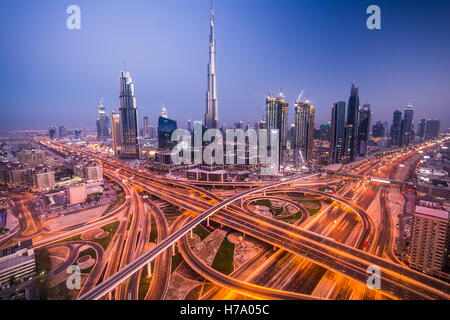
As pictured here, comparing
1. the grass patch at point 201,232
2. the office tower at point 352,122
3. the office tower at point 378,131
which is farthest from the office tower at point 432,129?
the grass patch at point 201,232

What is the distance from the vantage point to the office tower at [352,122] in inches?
1630

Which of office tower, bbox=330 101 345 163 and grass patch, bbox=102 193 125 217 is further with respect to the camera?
office tower, bbox=330 101 345 163

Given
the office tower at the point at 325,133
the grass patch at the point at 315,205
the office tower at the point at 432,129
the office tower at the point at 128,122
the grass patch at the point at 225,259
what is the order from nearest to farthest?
the grass patch at the point at 225,259
the grass patch at the point at 315,205
the office tower at the point at 128,122
the office tower at the point at 325,133
the office tower at the point at 432,129

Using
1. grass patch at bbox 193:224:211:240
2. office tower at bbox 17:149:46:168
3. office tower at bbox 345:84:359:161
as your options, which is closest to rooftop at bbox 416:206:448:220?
grass patch at bbox 193:224:211:240

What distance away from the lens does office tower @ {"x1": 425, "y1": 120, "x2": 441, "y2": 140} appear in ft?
207

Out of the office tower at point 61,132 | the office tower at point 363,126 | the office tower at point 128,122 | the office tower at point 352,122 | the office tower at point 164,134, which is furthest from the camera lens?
the office tower at point 61,132

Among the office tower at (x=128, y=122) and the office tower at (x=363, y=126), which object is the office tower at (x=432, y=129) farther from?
the office tower at (x=128, y=122)

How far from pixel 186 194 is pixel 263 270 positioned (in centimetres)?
1221

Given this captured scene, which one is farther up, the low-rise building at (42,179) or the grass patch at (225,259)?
the low-rise building at (42,179)

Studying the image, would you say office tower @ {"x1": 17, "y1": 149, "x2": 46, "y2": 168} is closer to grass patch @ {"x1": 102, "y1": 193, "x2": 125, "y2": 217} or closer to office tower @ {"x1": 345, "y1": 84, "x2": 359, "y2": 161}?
grass patch @ {"x1": 102, "y1": 193, "x2": 125, "y2": 217}

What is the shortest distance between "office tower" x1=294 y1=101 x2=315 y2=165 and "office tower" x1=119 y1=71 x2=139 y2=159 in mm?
34159

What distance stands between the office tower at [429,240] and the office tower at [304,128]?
2922 centimetres

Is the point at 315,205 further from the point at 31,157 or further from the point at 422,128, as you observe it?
the point at 422,128

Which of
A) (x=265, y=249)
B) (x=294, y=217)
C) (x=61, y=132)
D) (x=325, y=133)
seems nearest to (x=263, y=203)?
(x=294, y=217)
